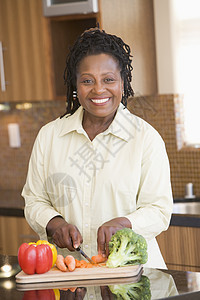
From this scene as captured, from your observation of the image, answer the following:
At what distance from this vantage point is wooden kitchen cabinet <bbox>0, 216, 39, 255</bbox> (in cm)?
Result: 353

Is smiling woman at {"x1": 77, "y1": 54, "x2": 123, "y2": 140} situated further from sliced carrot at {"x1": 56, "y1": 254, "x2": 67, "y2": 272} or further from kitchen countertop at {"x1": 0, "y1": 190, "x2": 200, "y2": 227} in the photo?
kitchen countertop at {"x1": 0, "y1": 190, "x2": 200, "y2": 227}

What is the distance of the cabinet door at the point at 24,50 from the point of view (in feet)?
11.5

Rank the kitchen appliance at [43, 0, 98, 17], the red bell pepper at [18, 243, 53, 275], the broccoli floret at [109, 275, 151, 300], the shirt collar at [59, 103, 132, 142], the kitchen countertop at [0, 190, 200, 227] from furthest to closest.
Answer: the kitchen appliance at [43, 0, 98, 17]
the kitchen countertop at [0, 190, 200, 227]
the shirt collar at [59, 103, 132, 142]
the red bell pepper at [18, 243, 53, 275]
the broccoli floret at [109, 275, 151, 300]

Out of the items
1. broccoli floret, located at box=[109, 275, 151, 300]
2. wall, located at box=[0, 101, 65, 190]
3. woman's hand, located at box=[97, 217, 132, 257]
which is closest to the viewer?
broccoli floret, located at box=[109, 275, 151, 300]

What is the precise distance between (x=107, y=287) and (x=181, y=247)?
4.82 feet

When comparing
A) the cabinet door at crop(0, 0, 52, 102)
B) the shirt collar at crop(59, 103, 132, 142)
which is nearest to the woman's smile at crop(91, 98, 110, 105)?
the shirt collar at crop(59, 103, 132, 142)

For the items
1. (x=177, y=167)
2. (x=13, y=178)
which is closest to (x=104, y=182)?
(x=177, y=167)

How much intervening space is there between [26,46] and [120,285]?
2250 mm

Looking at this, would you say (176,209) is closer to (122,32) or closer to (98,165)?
(122,32)

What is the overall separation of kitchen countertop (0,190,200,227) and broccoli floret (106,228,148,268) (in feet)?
4.02

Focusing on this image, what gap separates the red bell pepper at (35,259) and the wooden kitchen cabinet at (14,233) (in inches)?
69.8

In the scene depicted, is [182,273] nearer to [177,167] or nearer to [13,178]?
[177,167]

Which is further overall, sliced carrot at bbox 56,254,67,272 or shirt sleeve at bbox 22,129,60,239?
shirt sleeve at bbox 22,129,60,239

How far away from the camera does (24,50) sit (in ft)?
11.7
